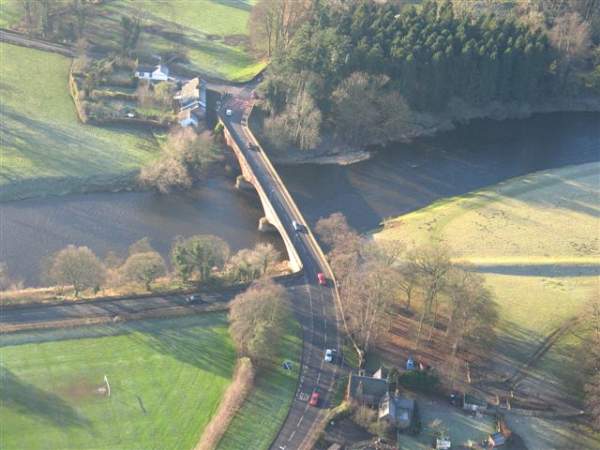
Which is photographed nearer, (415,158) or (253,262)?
(253,262)

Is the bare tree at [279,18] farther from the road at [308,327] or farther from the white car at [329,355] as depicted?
the white car at [329,355]

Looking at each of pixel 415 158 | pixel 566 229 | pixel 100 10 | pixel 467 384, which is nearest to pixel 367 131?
pixel 415 158

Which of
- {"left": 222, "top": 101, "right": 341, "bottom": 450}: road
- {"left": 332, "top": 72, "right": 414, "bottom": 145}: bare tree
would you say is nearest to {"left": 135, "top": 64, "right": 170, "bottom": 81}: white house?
{"left": 332, "top": 72, "right": 414, "bottom": 145}: bare tree

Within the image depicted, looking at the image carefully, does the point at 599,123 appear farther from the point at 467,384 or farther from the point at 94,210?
the point at 94,210

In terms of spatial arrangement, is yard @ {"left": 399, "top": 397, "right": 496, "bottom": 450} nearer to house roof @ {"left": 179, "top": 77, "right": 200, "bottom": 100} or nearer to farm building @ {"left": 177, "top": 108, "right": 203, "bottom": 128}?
farm building @ {"left": 177, "top": 108, "right": 203, "bottom": 128}

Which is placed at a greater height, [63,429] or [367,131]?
[367,131]

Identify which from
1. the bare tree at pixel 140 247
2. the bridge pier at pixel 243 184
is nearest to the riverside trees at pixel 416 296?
the bare tree at pixel 140 247

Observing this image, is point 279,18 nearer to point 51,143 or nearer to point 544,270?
Answer: point 51,143
